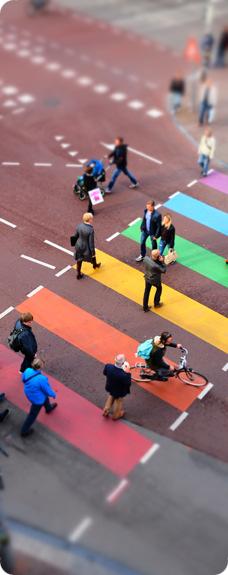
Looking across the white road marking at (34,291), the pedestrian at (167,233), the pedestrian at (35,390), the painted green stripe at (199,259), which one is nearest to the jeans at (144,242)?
the pedestrian at (167,233)

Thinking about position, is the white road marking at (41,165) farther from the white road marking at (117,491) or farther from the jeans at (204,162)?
the white road marking at (117,491)

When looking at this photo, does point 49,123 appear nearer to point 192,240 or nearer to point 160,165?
point 160,165

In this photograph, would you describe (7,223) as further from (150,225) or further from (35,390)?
(35,390)

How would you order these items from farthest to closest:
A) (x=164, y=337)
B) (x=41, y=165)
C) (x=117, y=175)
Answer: (x=41, y=165), (x=117, y=175), (x=164, y=337)

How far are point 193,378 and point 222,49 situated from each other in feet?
65.4

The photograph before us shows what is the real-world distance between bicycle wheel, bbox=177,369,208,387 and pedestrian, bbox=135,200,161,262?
422 centimetres

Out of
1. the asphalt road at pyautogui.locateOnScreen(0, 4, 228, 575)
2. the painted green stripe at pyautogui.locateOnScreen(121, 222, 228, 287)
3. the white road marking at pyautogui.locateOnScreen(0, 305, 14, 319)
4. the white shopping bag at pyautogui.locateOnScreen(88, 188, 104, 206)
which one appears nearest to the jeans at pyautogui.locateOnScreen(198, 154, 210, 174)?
the asphalt road at pyautogui.locateOnScreen(0, 4, 228, 575)

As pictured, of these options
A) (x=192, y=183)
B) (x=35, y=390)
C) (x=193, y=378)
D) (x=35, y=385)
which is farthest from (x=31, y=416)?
(x=192, y=183)

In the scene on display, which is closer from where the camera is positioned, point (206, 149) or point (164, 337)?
point (164, 337)

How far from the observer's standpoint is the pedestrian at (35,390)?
11.2m

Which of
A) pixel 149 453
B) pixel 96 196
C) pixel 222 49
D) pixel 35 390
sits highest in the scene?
pixel 222 49

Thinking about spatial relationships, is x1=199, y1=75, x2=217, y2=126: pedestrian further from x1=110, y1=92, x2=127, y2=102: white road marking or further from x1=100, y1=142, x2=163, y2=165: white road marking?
x1=110, y1=92, x2=127, y2=102: white road marking

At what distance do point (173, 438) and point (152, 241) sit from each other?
5.83m

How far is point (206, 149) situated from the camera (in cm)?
1906
